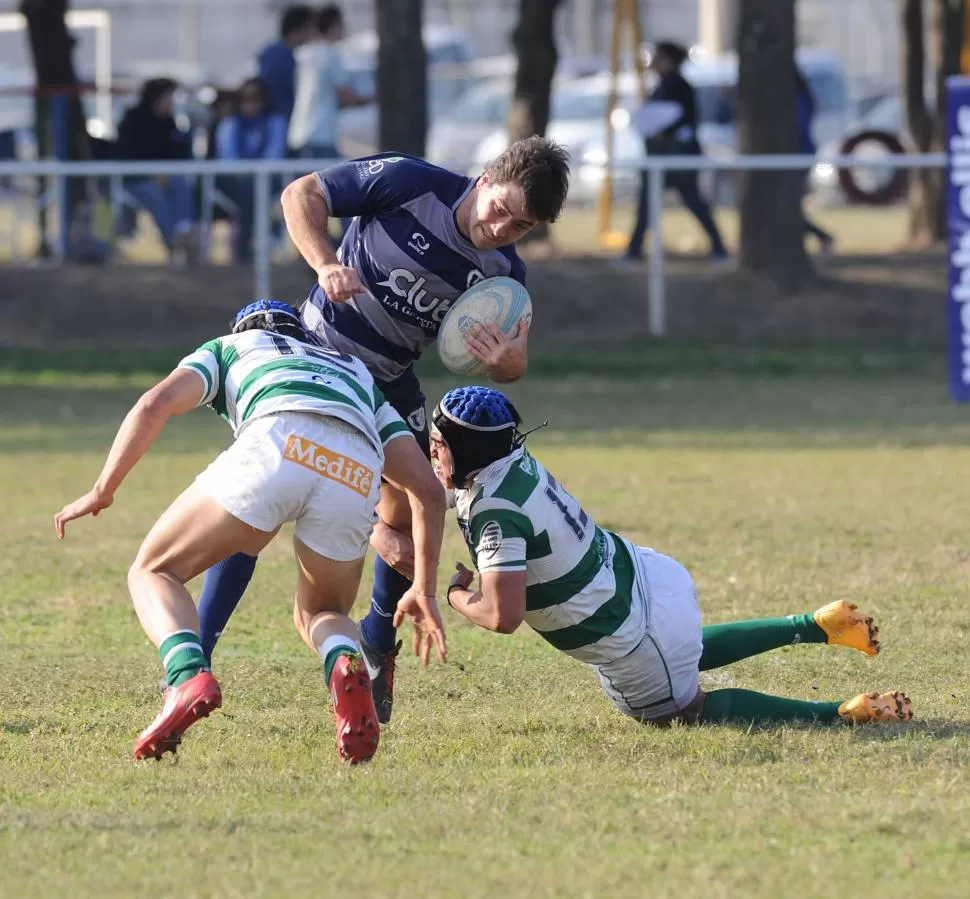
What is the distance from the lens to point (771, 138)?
17000mm

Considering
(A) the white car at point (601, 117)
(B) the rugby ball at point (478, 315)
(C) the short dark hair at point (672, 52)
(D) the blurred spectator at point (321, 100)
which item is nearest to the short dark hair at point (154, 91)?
(D) the blurred spectator at point (321, 100)

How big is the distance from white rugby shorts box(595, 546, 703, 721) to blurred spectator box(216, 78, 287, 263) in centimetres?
1169

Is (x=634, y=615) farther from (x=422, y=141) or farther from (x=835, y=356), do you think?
(x=422, y=141)

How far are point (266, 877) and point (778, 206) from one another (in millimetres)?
13487

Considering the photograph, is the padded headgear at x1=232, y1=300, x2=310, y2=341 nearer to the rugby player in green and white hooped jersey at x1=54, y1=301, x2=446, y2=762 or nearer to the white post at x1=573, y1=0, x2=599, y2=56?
the rugby player in green and white hooped jersey at x1=54, y1=301, x2=446, y2=762

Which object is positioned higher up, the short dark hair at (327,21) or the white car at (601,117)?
the short dark hair at (327,21)

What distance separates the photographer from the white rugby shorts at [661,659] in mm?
5082

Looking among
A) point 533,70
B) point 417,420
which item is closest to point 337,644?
point 417,420

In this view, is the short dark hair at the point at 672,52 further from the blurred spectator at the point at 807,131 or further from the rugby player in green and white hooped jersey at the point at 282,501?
the rugby player in green and white hooped jersey at the point at 282,501

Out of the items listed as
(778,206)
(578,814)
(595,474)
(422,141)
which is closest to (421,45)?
(422,141)

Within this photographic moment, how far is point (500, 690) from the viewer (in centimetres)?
583

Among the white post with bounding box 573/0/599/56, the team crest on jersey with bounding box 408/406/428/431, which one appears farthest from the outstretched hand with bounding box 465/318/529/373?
the white post with bounding box 573/0/599/56

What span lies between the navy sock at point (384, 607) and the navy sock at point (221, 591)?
452mm

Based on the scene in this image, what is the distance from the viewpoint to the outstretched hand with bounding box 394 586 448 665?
4832mm
